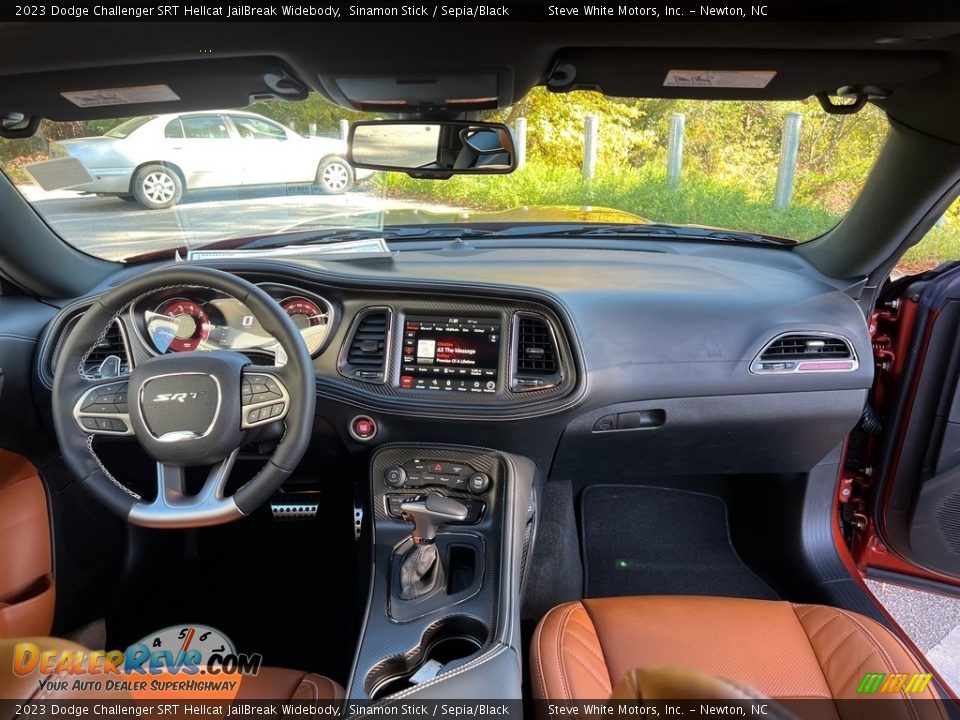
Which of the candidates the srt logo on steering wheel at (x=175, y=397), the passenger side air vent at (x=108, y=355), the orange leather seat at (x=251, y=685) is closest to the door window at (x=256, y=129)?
the passenger side air vent at (x=108, y=355)

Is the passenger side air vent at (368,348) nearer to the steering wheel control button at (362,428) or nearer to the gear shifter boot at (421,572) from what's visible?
the steering wheel control button at (362,428)

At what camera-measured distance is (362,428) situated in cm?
239

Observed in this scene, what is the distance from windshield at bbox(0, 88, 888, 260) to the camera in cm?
237

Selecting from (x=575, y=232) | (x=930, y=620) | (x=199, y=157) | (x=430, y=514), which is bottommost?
(x=930, y=620)

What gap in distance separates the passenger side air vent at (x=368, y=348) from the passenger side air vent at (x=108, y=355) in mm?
682

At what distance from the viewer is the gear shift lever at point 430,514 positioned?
6.80 ft

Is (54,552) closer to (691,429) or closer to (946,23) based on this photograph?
(691,429)

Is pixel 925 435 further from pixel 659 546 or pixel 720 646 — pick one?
pixel 720 646

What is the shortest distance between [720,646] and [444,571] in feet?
2.72

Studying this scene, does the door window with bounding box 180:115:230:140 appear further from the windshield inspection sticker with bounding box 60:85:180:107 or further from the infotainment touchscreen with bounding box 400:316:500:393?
the infotainment touchscreen with bounding box 400:316:500:393

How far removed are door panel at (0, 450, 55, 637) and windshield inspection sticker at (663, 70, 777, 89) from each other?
2.37 m

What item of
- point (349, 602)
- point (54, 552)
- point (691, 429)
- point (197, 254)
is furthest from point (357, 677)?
point (197, 254)

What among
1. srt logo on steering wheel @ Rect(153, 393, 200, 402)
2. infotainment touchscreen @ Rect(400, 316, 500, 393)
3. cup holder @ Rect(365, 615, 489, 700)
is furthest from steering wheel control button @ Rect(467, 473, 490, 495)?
srt logo on steering wheel @ Rect(153, 393, 200, 402)

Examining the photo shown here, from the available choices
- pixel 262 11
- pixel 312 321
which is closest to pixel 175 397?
pixel 312 321
